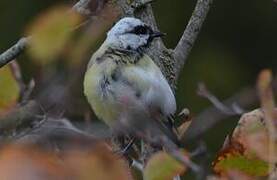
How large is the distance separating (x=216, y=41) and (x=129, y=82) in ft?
11.2

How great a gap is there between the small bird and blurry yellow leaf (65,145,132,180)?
1456mm

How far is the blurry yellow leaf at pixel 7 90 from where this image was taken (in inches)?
91.8

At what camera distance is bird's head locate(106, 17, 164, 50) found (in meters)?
3.58

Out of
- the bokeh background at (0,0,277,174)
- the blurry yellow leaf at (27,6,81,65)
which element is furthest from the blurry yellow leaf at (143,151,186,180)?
the bokeh background at (0,0,277,174)

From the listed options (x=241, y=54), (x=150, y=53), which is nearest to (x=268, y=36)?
(x=241, y=54)

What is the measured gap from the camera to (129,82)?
3484 mm

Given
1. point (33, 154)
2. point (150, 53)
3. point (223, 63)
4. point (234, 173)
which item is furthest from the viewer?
point (223, 63)

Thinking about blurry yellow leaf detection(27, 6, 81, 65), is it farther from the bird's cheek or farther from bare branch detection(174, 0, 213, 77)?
bare branch detection(174, 0, 213, 77)

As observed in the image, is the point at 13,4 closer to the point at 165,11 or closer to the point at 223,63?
the point at 165,11

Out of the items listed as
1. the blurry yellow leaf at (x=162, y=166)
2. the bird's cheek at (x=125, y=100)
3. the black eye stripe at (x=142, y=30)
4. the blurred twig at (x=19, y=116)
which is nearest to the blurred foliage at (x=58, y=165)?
the blurry yellow leaf at (x=162, y=166)

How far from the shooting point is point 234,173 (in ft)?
7.09

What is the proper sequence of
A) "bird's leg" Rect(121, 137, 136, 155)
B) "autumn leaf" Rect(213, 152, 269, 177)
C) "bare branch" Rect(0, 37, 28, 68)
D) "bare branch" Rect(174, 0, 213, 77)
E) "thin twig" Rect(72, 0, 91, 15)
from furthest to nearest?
"bare branch" Rect(174, 0, 213, 77) → "bird's leg" Rect(121, 137, 136, 155) → "bare branch" Rect(0, 37, 28, 68) → "thin twig" Rect(72, 0, 91, 15) → "autumn leaf" Rect(213, 152, 269, 177)

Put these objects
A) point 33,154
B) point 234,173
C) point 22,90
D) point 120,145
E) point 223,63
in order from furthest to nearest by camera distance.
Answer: point 223,63 < point 120,145 < point 22,90 < point 234,173 < point 33,154

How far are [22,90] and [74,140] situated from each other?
1.86ft
